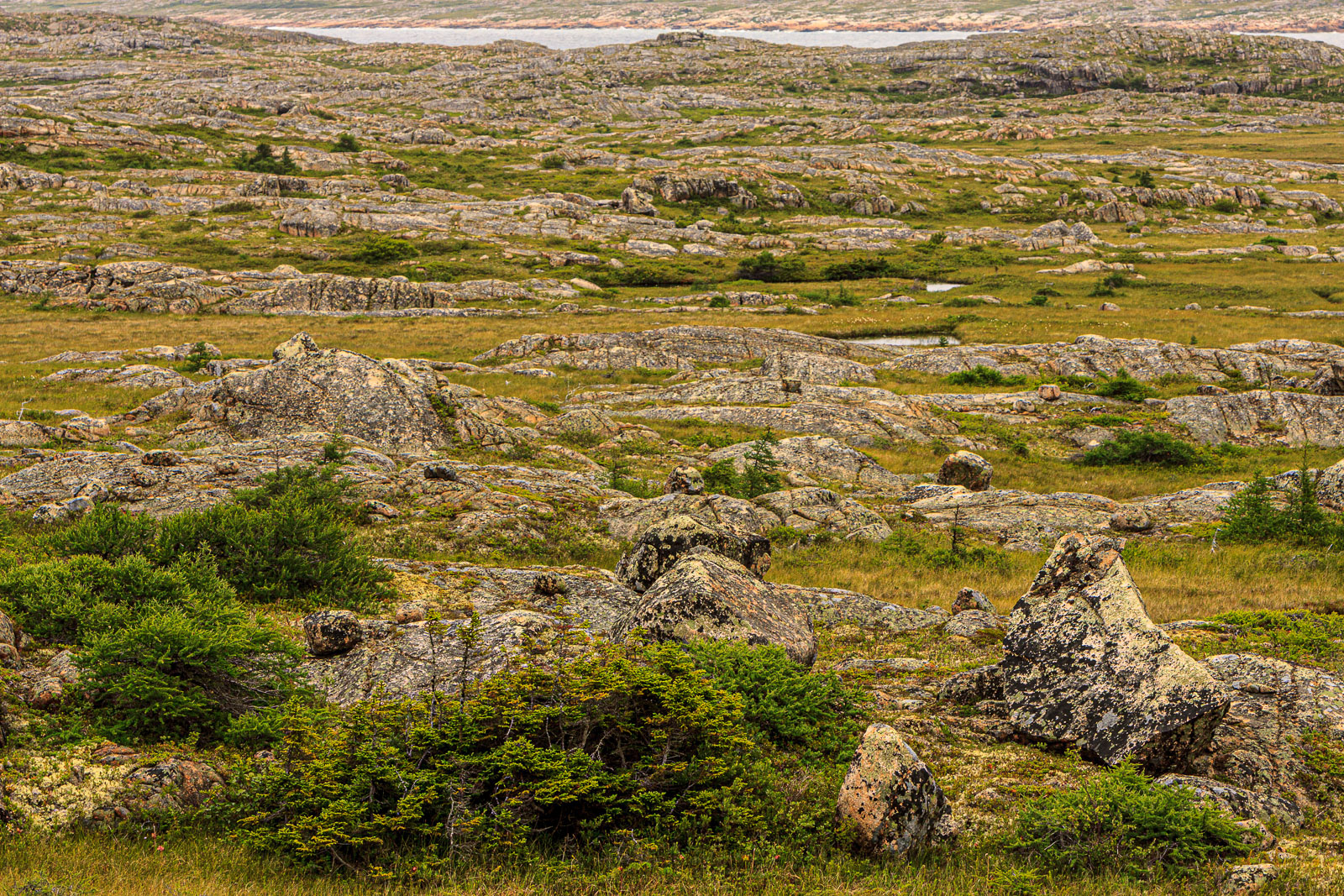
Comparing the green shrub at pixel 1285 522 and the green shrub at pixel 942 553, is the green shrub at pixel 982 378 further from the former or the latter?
the green shrub at pixel 942 553

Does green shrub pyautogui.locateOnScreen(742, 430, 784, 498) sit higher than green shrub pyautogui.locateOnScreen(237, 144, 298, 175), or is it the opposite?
green shrub pyautogui.locateOnScreen(237, 144, 298, 175)

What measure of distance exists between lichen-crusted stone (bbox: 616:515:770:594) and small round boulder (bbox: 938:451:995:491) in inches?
788

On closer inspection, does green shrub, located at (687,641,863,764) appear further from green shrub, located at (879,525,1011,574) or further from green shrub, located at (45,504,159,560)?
green shrub, located at (879,525,1011,574)

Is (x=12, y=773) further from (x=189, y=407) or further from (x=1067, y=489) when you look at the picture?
(x=1067, y=489)

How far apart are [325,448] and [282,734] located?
16.9 meters

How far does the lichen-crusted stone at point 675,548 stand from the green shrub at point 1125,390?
141 feet

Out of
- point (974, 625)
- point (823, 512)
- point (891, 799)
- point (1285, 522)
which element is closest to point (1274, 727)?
point (974, 625)

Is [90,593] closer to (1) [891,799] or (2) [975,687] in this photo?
(1) [891,799]

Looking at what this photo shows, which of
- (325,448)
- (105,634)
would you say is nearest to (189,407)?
(325,448)

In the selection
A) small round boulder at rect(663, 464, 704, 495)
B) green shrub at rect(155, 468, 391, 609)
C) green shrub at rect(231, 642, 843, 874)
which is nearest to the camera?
green shrub at rect(231, 642, 843, 874)

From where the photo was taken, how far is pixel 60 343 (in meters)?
58.1

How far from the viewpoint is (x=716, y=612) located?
1307 centimetres

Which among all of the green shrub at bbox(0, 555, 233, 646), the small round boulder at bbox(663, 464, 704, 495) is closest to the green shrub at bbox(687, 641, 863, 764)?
the green shrub at bbox(0, 555, 233, 646)

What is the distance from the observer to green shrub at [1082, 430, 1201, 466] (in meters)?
38.7
